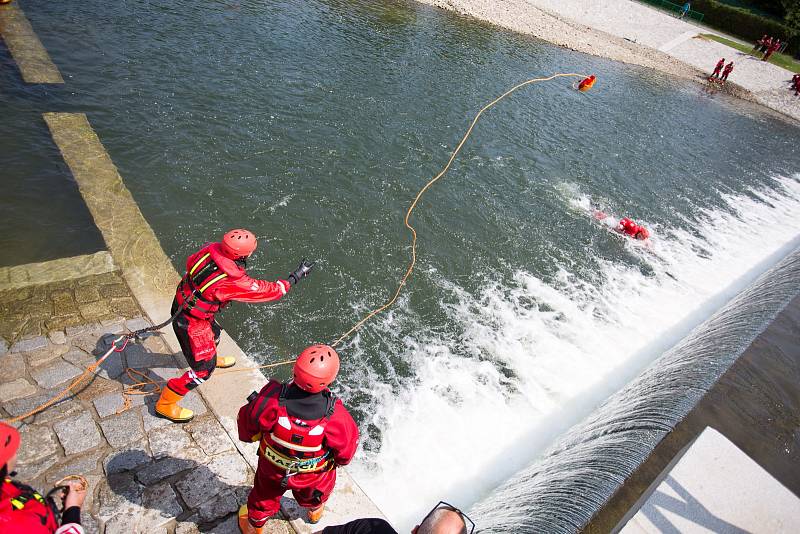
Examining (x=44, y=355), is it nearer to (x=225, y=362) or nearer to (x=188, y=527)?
(x=225, y=362)

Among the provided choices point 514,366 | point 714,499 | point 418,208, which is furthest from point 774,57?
point 714,499

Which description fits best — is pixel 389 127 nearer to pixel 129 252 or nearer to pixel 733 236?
pixel 129 252

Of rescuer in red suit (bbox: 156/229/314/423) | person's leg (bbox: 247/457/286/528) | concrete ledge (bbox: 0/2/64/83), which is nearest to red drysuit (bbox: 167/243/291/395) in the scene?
rescuer in red suit (bbox: 156/229/314/423)

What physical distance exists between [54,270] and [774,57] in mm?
47334

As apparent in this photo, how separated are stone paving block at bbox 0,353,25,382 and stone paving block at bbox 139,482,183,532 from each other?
2009mm

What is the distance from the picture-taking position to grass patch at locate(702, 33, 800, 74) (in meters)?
33.8

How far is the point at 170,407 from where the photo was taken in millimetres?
4500

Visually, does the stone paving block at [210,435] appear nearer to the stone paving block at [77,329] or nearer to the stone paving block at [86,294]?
the stone paving block at [77,329]

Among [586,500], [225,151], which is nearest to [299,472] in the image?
[586,500]

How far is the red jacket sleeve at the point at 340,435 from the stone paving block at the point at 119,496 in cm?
193

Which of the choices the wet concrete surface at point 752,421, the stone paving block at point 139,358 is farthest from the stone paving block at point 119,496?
the wet concrete surface at point 752,421

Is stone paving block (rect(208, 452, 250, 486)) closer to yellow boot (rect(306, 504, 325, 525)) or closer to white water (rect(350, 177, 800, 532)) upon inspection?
yellow boot (rect(306, 504, 325, 525))

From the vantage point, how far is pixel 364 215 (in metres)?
9.52

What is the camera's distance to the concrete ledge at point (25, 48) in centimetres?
1064
